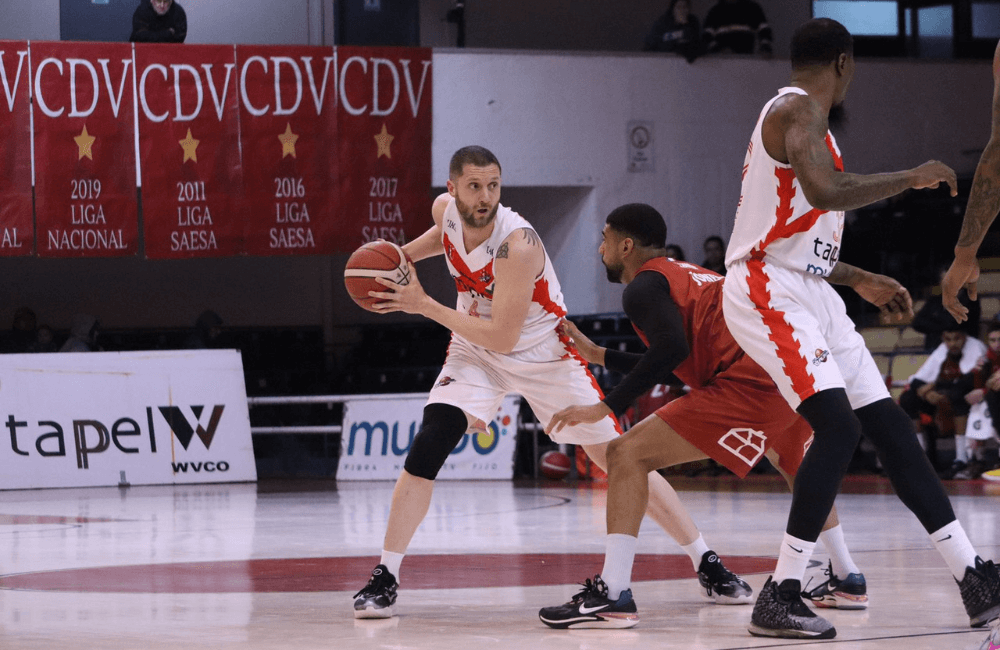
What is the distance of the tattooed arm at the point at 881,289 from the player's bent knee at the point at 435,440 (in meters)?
1.28

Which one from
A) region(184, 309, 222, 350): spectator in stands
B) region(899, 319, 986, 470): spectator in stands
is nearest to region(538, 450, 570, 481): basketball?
region(899, 319, 986, 470): spectator in stands

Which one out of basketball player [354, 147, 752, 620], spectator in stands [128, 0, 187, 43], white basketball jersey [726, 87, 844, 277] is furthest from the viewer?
spectator in stands [128, 0, 187, 43]

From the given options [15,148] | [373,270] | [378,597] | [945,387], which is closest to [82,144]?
[15,148]

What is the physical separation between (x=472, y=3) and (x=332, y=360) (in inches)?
190

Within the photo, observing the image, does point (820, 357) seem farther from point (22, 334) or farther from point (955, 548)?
point (22, 334)

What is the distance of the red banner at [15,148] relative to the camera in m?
13.3

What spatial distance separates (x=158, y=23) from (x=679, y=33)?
569cm

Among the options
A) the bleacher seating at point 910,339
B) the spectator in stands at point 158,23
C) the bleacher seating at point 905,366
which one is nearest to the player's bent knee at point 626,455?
the bleacher seating at point 905,366

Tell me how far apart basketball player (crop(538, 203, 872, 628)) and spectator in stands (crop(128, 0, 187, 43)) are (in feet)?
35.6

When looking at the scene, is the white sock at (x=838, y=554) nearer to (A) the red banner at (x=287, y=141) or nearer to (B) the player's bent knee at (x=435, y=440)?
(B) the player's bent knee at (x=435, y=440)

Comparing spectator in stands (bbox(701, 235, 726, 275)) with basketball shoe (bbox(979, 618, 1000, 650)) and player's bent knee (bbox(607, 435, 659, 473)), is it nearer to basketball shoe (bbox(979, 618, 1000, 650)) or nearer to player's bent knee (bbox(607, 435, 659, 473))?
player's bent knee (bbox(607, 435, 659, 473))

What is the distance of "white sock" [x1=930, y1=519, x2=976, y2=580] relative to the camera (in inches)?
141

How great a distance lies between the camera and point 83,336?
559 inches

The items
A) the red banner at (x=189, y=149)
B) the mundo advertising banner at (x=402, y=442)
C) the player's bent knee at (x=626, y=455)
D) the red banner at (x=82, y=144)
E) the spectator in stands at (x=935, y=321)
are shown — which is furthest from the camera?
the red banner at (x=189, y=149)
